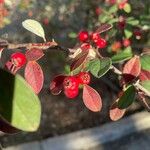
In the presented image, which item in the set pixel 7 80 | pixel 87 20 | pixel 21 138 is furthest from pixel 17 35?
pixel 7 80

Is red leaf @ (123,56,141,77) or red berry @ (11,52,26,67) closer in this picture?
red berry @ (11,52,26,67)

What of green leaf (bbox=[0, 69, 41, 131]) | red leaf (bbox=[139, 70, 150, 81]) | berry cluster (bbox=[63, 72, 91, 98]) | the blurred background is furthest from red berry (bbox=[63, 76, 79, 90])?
the blurred background

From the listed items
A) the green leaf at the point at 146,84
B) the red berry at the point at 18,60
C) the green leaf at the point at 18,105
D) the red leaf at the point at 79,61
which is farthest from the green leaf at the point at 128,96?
the green leaf at the point at 18,105

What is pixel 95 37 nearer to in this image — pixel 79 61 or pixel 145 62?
pixel 145 62

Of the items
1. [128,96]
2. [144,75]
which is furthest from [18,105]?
[144,75]

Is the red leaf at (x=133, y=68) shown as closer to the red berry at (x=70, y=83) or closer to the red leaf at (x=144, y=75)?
the red leaf at (x=144, y=75)

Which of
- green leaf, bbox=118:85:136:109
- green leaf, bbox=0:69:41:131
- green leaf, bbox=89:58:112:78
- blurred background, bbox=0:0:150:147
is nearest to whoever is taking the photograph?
green leaf, bbox=0:69:41:131

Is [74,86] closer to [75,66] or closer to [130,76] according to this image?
[75,66]

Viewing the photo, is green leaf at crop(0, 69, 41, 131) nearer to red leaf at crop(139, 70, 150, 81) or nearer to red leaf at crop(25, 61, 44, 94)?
red leaf at crop(25, 61, 44, 94)
